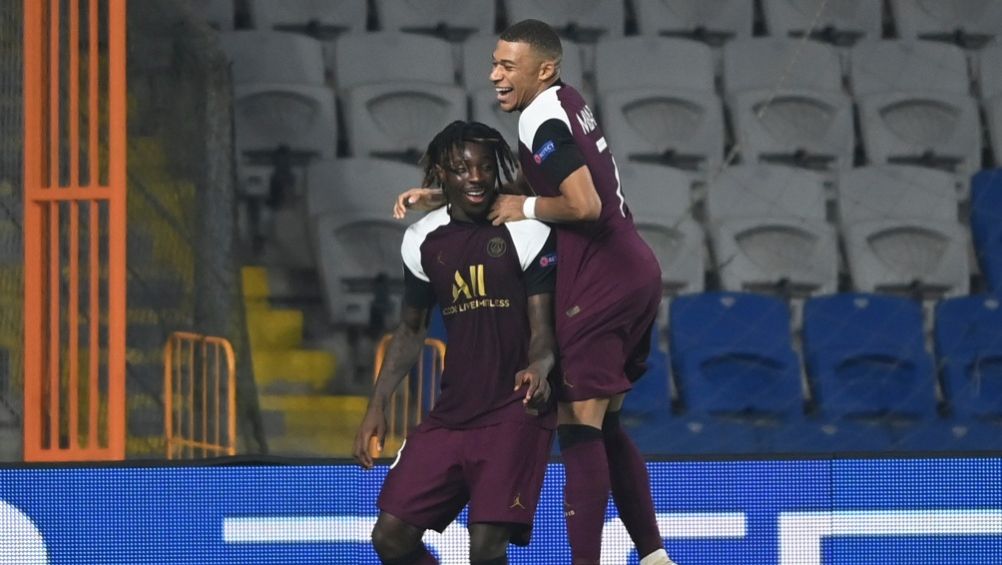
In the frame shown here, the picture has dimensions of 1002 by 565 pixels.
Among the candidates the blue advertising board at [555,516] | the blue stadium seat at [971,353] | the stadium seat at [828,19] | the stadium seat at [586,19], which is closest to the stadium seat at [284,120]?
the stadium seat at [586,19]

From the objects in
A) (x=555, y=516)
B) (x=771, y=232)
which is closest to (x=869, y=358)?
(x=771, y=232)

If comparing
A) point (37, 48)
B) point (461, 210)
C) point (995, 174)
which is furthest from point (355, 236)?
point (461, 210)

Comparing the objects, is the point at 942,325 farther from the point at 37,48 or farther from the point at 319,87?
the point at 37,48

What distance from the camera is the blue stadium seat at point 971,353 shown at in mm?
7059

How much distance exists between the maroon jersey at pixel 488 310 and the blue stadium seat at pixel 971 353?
376 cm

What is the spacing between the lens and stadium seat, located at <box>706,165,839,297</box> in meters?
7.57

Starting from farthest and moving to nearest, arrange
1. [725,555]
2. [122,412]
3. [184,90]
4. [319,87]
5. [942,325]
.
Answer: [319,87]
[942,325]
[184,90]
[122,412]
[725,555]

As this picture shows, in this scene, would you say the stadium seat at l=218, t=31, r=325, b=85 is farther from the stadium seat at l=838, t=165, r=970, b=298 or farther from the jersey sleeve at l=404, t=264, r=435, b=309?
the jersey sleeve at l=404, t=264, r=435, b=309

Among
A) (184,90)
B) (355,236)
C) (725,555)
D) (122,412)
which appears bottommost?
(725,555)

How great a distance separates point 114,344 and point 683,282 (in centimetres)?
316

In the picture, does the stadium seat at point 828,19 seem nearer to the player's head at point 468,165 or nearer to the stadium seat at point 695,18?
the stadium seat at point 695,18

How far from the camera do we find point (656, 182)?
7633 mm

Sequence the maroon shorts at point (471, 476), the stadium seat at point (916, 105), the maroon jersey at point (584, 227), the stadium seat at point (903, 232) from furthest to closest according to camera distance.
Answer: the stadium seat at point (916, 105)
the stadium seat at point (903, 232)
the maroon jersey at point (584, 227)
the maroon shorts at point (471, 476)

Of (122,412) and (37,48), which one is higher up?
(37,48)
